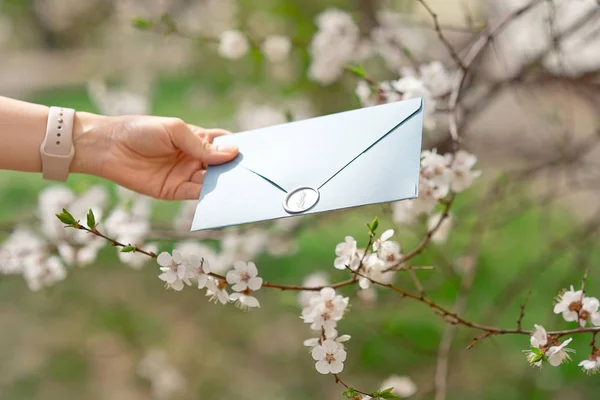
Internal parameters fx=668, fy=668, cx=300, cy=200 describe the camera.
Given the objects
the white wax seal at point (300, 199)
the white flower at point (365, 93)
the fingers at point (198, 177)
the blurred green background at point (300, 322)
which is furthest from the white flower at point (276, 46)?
the white wax seal at point (300, 199)

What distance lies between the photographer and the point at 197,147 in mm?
→ 1013

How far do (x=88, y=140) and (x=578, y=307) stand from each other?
2.55 feet

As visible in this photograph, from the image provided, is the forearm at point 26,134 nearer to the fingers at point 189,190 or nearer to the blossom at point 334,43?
the fingers at point 189,190

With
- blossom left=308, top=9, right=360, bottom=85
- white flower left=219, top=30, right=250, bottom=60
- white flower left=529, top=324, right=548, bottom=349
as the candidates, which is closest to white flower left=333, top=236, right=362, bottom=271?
white flower left=529, top=324, right=548, bottom=349

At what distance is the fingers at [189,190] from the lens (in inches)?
42.8

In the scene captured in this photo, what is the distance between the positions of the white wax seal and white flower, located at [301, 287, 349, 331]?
0.11 metres

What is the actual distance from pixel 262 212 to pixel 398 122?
215mm

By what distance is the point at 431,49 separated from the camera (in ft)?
9.50

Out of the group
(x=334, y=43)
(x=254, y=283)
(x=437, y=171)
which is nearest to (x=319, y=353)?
(x=254, y=283)

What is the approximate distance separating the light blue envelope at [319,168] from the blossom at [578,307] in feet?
0.76

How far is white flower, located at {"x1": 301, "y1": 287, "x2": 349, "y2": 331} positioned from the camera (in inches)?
32.3

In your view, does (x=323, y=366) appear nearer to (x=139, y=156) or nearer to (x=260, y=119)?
(x=139, y=156)

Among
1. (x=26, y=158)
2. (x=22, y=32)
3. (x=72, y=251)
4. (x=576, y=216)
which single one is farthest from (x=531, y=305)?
(x=22, y=32)

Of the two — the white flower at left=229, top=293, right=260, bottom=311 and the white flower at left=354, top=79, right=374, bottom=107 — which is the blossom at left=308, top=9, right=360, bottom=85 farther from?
the white flower at left=229, top=293, right=260, bottom=311
